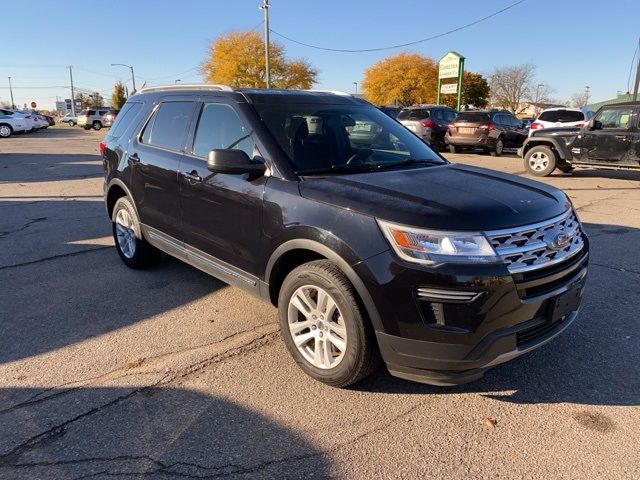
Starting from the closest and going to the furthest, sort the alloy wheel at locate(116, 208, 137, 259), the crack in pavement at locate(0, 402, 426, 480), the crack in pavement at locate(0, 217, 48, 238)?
1. the crack in pavement at locate(0, 402, 426, 480)
2. the alloy wheel at locate(116, 208, 137, 259)
3. the crack in pavement at locate(0, 217, 48, 238)

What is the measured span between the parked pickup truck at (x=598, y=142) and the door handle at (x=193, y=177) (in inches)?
433

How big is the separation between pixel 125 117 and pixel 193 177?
6.71ft

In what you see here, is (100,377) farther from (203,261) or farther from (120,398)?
(203,261)

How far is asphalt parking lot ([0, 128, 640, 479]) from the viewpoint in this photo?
98.3 inches

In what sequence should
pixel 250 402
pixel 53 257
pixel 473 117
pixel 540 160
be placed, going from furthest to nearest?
pixel 473 117
pixel 540 160
pixel 53 257
pixel 250 402

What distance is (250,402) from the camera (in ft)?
9.83

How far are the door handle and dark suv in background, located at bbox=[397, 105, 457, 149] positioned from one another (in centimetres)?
1611

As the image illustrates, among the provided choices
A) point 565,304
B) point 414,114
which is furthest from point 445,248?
point 414,114

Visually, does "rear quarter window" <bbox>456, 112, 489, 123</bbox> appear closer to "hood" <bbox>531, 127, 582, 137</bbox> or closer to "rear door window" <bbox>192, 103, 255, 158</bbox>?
"hood" <bbox>531, 127, 582, 137</bbox>

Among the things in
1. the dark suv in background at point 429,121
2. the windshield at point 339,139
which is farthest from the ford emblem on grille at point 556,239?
the dark suv in background at point 429,121

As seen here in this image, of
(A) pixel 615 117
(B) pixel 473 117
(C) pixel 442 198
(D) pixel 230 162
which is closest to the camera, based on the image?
(C) pixel 442 198

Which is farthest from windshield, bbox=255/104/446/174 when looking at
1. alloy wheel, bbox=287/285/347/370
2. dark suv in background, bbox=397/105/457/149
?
dark suv in background, bbox=397/105/457/149

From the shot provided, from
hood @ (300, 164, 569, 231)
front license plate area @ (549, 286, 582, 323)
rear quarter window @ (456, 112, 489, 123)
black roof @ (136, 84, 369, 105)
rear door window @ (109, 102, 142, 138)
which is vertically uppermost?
rear quarter window @ (456, 112, 489, 123)

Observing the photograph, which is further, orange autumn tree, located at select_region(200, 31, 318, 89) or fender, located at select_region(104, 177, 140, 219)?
orange autumn tree, located at select_region(200, 31, 318, 89)
